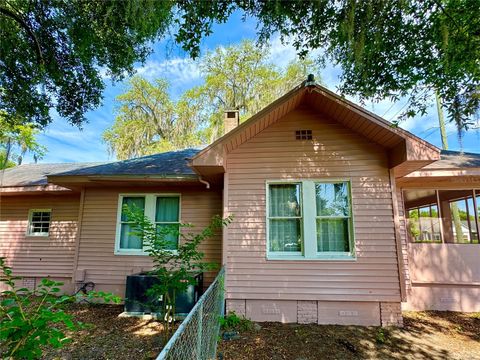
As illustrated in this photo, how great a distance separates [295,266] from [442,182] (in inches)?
170

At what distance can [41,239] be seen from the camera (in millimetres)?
8305

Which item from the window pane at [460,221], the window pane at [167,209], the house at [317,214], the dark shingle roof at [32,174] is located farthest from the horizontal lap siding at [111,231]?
the window pane at [460,221]

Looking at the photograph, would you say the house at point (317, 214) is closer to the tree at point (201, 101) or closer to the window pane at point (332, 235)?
the window pane at point (332, 235)

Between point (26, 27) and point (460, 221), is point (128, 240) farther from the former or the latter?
point (460, 221)

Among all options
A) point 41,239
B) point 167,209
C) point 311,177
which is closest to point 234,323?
point 311,177

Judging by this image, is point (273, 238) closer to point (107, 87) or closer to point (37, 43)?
point (107, 87)

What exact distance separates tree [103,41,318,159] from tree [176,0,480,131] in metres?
15.5

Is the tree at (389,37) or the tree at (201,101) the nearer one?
the tree at (389,37)

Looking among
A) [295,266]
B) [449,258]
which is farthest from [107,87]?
[449,258]

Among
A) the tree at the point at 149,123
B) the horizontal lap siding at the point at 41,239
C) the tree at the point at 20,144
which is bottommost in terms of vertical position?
the horizontal lap siding at the point at 41,239

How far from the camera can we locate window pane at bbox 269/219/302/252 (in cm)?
568

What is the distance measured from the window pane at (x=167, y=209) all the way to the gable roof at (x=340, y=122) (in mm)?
1917

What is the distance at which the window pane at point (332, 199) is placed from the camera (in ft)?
18.6

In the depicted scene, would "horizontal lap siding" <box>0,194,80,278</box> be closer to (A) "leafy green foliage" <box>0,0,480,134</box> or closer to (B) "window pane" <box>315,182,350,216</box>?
(A) "leafy green foliage" <box>0,0,480,134</box>
